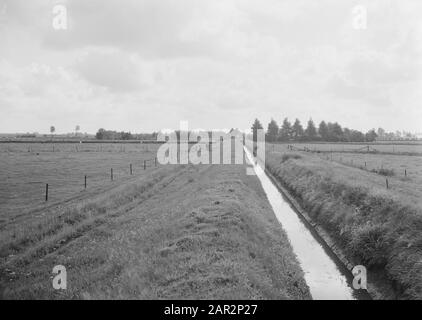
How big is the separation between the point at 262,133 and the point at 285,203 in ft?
521

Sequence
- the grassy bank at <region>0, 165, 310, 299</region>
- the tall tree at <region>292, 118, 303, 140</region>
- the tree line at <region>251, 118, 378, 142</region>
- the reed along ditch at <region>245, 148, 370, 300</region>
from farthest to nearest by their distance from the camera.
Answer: the tall tree at <region>292, 118, 303, 140</region> → the tree line at <region>251, 118, 378, 142</region> → the reed along ditch at <region>245, 148, 370, 300</region> → the grassy bank at <region>0, 165, 310, 299</region>

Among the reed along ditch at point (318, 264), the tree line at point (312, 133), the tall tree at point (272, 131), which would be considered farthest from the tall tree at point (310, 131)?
the reed along ditch at point (318, 264)

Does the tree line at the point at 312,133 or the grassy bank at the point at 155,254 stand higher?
the tree line at the point at 312,133

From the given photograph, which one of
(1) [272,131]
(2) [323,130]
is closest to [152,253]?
(2) [323,130]

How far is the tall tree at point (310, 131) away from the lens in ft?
562

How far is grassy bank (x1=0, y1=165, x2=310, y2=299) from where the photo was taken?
11852mm

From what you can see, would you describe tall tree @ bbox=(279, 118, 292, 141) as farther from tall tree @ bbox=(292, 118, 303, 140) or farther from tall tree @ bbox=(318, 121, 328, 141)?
tall tree @ bbox=(318, 121, 328, 141)

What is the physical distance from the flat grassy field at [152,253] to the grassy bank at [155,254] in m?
0.04

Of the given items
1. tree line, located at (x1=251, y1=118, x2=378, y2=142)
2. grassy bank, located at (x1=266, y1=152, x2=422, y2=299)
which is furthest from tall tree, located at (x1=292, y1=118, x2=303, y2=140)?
grassy bank, located at (x1=266, y1=152, x2=422, y2=299)

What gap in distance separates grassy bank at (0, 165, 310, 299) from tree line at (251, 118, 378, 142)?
494 feet

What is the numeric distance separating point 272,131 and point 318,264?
175834 millimetres

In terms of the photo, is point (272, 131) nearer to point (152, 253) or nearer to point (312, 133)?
point (312, 133)

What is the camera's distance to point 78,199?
92.9 ft

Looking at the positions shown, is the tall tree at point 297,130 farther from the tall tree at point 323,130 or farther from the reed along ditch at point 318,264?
the reed along ditch at point 318,264
